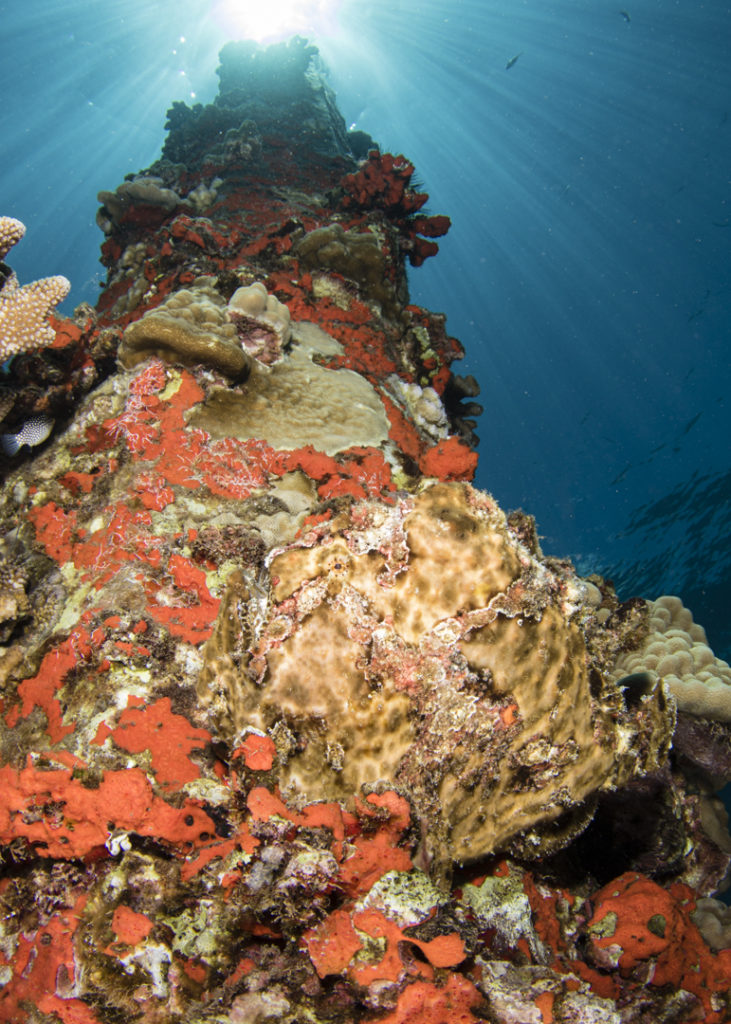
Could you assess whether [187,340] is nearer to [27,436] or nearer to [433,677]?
[27,436]

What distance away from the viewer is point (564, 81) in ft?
134

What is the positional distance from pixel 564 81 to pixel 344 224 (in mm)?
49637

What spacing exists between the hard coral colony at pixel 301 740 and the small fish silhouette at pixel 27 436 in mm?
98

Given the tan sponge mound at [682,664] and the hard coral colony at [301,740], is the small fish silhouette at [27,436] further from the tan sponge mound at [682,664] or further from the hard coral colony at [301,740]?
the tan sponge mound at [682,664]

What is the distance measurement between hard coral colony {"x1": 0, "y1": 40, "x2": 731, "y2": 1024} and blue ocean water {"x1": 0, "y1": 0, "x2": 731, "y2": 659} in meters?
22.6

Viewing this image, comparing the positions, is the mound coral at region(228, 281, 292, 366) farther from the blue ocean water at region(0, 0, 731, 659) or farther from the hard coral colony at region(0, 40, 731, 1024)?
the blue ocean water at region(0, 0, 731, 659)

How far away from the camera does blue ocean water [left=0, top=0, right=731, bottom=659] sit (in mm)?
31594

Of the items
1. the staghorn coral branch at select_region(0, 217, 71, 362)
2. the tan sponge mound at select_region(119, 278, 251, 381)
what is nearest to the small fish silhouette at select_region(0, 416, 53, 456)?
the staghorn coral branch at select_region(0, 217, 71, 362)

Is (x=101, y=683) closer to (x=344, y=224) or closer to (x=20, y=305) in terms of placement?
(x=20, y=305)

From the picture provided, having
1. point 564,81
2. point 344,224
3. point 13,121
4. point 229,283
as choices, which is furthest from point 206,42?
Answer: point 229,283

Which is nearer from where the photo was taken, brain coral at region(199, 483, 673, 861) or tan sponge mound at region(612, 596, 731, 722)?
brain coral at region(199, 483, 673, 861)

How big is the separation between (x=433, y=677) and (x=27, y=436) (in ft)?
14.0

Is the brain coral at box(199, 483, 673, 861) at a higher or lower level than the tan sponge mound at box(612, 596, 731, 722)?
higher

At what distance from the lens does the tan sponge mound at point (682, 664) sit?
13.7 ft
